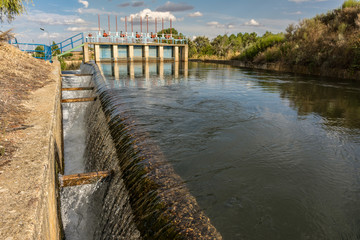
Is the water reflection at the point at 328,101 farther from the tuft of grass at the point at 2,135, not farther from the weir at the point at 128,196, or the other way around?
the tuft of grass at the point at 2,135

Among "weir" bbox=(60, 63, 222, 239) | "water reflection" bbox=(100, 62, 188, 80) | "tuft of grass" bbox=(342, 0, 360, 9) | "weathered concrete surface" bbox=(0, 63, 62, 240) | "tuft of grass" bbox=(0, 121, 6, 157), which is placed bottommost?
"weir" bbox=(60, 63, 222, 239)

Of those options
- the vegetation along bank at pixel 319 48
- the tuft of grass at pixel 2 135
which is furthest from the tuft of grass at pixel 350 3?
the tuft of grass at pixel 2 135

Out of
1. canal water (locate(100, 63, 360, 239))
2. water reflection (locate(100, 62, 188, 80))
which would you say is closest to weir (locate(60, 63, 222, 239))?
canal water (locate(100, 63, 360, 239))

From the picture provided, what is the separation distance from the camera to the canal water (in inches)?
118

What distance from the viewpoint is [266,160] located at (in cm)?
454

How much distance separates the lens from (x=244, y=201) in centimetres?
331

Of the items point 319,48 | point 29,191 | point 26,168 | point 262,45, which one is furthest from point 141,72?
point 29,191

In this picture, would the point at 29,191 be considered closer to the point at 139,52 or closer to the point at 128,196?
the point at 128,196

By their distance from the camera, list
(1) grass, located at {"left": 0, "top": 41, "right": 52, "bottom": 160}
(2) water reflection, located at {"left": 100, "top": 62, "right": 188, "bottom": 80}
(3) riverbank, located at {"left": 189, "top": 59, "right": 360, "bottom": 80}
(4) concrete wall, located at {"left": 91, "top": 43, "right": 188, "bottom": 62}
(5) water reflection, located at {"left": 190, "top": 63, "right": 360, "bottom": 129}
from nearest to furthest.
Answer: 1. (1) grass, located at {"left": 0, "top": 41, "right": 52, "bottom": 160}
2. (5) water reflection, located at {"left": 190, "top": 63, "right": 360, "bottom": 129}
3. (3) riverbank, located at {"left": 189, "top": 59, "right": 360, "bottom": 80}
4. (2) water reflection, located at {"left": 100, "top": 62, "right": 188, "bottom": 80}
5. (4) concrete wall, located at {"left": 91, "top": 43, "right": 188, "bottom": 62}

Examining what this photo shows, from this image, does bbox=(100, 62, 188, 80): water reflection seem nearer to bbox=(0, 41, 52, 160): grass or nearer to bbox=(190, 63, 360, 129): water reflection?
bbox=(0, 41, 52, 160): grass

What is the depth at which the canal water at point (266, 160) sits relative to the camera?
3.00m

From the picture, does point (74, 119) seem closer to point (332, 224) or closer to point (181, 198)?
point (181, 198)

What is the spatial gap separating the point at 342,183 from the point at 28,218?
13.0 ft

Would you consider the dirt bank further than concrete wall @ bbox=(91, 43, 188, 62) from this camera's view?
No
